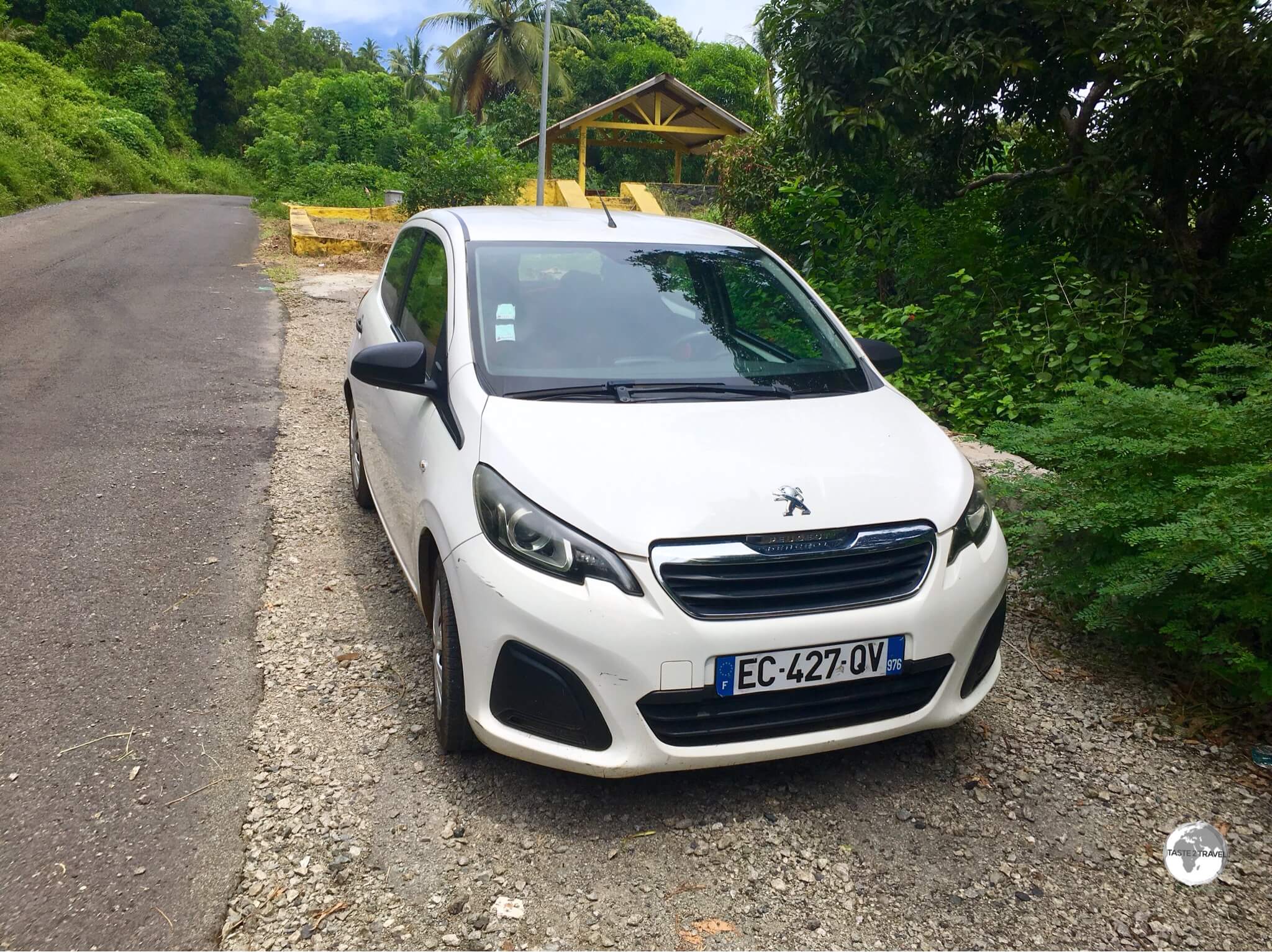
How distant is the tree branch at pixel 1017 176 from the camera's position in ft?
22.4

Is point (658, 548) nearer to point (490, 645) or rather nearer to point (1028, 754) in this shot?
point (490, 645)

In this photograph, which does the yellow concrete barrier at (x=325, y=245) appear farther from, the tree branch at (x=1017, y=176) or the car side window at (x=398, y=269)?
the car side window at (x=398, y=269)

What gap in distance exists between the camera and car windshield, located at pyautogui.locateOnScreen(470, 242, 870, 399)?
3.53 metres

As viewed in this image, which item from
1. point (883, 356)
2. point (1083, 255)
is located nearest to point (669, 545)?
point (883, 356)

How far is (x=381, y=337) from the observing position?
4.73 meters

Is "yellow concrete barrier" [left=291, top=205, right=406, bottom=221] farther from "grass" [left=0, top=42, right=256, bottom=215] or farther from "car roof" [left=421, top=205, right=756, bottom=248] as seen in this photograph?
"car roof" [left=421, top=205, right=756, bottom=248]

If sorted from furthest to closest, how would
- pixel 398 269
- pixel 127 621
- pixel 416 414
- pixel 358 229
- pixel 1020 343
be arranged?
pixel 358 229
pixel 1020 343
pixel 398 269
pixel 127 621
pixel 416 414

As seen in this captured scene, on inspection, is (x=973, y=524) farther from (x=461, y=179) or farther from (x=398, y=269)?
(x=461, y=179)

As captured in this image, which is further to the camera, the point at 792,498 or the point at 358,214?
the point at 358,214

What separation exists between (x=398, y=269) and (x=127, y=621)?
6.87ft

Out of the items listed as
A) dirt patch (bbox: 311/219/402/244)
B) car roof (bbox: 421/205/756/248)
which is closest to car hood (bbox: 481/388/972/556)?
car roof (bbox: 421/205/756/248)

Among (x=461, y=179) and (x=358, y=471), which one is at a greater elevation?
(x=461, y=179)

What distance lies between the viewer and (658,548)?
2.70 metres

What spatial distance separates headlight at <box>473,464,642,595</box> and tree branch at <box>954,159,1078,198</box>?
5262 mm
